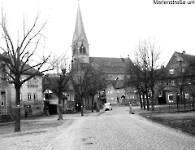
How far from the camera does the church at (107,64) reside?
285ft

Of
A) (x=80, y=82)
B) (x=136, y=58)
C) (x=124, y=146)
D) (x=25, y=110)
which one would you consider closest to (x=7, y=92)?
(x=25, y=110)

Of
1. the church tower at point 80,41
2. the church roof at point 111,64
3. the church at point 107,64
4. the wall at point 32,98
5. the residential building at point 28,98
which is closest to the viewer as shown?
the residential building at point 28,98

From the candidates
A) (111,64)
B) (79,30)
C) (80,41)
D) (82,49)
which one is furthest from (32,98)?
(111,64)

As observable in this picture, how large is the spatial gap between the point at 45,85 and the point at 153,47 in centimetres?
2636

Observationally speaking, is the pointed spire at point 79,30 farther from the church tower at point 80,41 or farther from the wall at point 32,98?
the wall at point 32,98

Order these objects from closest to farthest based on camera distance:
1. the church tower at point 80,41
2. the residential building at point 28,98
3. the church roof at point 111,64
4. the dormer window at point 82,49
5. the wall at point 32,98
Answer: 1. the residential building at point 28,98
2. the wall at point 32,98
3. the church tower at point 80,41
4. the dormer window at point 82,49
5. the church roof at point 111,64

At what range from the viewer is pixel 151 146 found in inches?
386

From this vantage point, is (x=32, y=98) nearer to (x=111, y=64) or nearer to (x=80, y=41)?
(x=80, y=41)

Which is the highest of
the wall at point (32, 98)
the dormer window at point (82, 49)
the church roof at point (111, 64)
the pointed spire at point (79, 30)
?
the pointed spire at point (79, 30)

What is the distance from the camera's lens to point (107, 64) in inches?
4500

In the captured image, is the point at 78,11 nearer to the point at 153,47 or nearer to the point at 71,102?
the point at 71,102

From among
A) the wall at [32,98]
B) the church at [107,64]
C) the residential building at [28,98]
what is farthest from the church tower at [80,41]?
the residential building at [28,98]

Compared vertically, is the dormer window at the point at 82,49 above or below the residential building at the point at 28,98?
above

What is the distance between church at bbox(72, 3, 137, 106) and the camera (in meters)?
86.9
